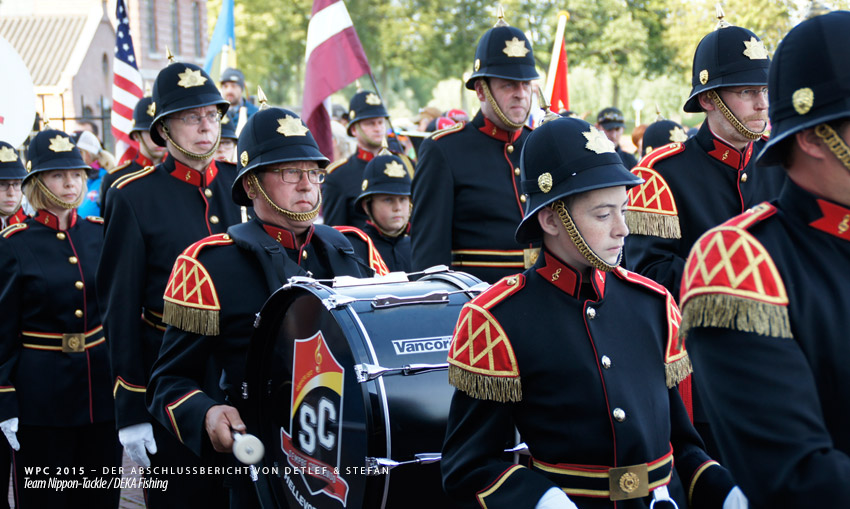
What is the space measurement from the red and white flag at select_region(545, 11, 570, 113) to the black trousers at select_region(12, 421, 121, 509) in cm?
410

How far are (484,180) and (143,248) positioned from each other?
1.82 m

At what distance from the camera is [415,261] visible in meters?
5.50

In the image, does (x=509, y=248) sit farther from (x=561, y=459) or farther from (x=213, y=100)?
(x=561, y=459)

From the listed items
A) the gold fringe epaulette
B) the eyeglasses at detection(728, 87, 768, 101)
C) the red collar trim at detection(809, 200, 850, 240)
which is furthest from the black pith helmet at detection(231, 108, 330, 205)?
the red collar trim at detection(809, 200, 850, 240)

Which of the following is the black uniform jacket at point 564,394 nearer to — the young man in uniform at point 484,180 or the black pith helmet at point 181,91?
the young man in uniform at point 484,180

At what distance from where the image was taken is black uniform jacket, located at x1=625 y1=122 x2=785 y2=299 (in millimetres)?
4508

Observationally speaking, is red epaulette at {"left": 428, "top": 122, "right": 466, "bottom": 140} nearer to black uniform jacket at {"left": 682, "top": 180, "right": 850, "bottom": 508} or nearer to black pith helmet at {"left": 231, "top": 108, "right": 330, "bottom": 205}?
black pith helmet at {"left": 231, "top": 108, "right": 330, "bottom": 205}

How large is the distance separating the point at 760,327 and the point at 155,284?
3.54 m

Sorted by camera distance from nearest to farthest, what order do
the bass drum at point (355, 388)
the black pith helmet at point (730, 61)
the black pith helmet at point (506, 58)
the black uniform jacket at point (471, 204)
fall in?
the bass drum at point (355, 388)
the black pith helmet at point (730, 61)
the black pith helmet at point (506, 58)
the black uniform jacket at point (471, 204)

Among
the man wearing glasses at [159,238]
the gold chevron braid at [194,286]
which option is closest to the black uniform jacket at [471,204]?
the man wearing glasses at [159,238]

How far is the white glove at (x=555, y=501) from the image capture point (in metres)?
2.54

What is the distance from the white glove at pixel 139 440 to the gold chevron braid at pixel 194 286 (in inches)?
38.8

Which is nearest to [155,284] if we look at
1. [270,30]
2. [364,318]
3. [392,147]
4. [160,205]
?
[160,205]

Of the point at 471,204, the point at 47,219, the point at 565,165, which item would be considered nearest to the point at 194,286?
the point at 565,165
